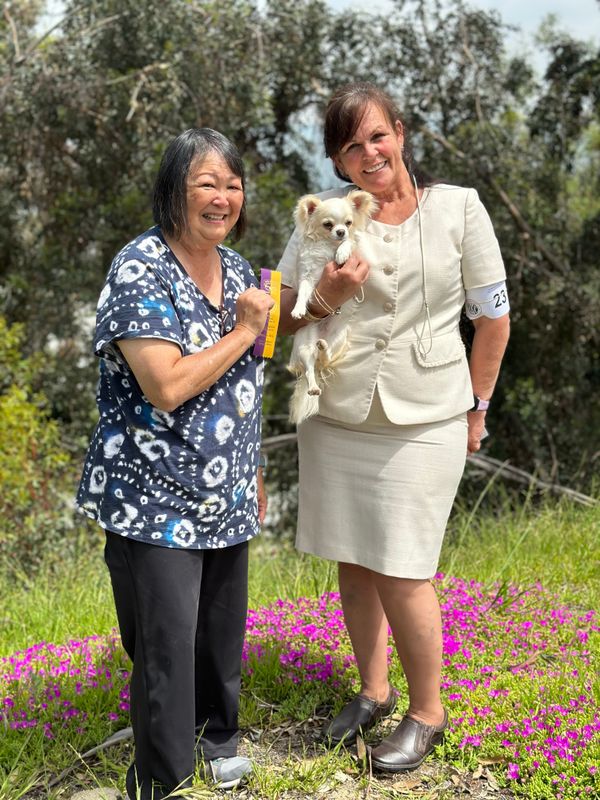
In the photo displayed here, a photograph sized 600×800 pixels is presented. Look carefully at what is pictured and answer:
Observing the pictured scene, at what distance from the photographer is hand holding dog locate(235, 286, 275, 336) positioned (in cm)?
239

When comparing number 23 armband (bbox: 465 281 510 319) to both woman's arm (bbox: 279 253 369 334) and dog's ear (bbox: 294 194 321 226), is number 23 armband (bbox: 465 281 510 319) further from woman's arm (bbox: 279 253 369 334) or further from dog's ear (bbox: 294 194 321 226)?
dog's ear (bbox: 294 194 321 226)

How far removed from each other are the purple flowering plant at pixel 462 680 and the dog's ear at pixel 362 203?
1789mm

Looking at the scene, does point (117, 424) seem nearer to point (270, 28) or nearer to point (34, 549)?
point (34, 549)

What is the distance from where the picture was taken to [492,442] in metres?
Answer: 8.33

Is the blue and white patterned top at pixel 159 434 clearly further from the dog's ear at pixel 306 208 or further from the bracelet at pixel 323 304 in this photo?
the dog's ear at pixel 306 208

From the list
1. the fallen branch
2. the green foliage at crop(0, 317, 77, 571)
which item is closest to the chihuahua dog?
the fallen branch

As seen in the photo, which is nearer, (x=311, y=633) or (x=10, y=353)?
(x=311, y=633)

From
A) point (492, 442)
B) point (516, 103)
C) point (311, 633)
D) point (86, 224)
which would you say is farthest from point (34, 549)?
point (516, 103)

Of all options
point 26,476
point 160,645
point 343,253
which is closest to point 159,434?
point 160,645

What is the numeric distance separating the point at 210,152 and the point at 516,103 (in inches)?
254

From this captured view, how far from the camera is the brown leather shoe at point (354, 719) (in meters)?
3.04

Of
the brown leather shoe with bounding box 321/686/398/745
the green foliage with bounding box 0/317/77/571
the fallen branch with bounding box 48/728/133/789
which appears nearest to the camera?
the fallen branch with bounding box 48/728/133/789

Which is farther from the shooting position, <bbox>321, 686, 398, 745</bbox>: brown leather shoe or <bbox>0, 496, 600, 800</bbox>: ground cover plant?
<bbox>321, 686, 398, 745</bbox>: brown leather shoe

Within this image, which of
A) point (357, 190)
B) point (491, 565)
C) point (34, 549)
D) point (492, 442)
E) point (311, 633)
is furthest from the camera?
point (492, 442)
